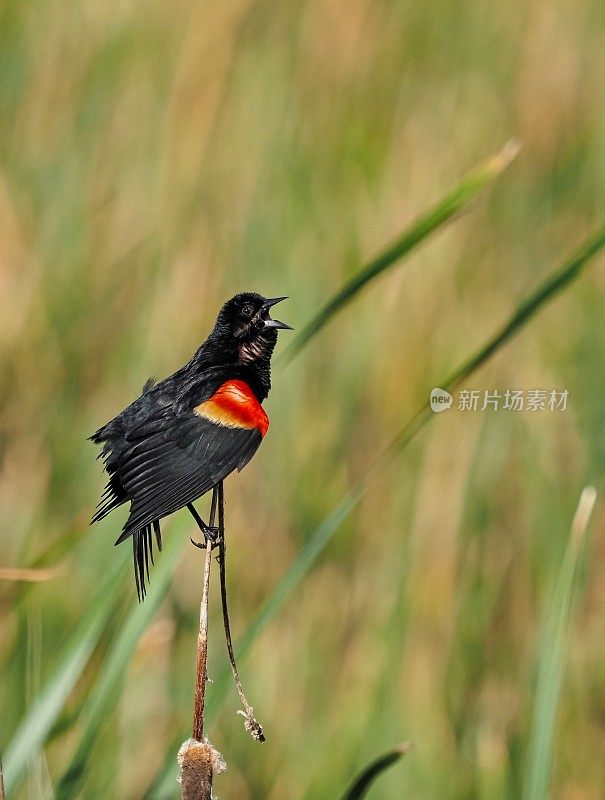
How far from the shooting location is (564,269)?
821mm

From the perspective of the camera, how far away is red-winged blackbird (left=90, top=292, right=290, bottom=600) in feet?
1.63

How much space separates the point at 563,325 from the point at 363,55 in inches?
33.0

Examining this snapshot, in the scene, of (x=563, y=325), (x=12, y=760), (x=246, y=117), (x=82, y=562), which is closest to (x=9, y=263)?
(x=246, y=117)

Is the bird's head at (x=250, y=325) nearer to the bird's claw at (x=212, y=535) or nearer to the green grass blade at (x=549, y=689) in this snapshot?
the bird's claw at (x=212, y=535)

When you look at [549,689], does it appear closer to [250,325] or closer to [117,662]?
[117,662]

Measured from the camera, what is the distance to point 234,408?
555 mm

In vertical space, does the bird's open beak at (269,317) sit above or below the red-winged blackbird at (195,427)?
above

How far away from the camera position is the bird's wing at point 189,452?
0.49 metres

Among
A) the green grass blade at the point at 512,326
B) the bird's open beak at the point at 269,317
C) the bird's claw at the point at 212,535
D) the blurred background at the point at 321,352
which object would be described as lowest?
the bird's claw at the point at 212,535

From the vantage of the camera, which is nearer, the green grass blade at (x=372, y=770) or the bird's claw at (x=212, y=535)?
the bird's claw at (x=212, y=535)

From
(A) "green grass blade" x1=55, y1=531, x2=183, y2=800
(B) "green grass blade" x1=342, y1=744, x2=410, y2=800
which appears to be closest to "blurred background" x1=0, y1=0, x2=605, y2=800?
(A) "green grass blade" x1=55, y1=531, x2=183, y2=800

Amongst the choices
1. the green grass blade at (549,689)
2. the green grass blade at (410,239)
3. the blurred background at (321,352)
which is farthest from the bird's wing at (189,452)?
the blurred background at (321,352)

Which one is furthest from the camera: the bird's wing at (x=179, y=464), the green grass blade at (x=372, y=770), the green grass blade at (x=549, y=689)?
the green grass blade at (x=549, y=689)

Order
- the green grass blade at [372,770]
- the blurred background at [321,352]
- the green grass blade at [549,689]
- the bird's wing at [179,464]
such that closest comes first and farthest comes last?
the bird's wing at [179,464] < the green grass blade at [372,770] < the green grass blade at [549,689] < the blurred background at [321,352]
